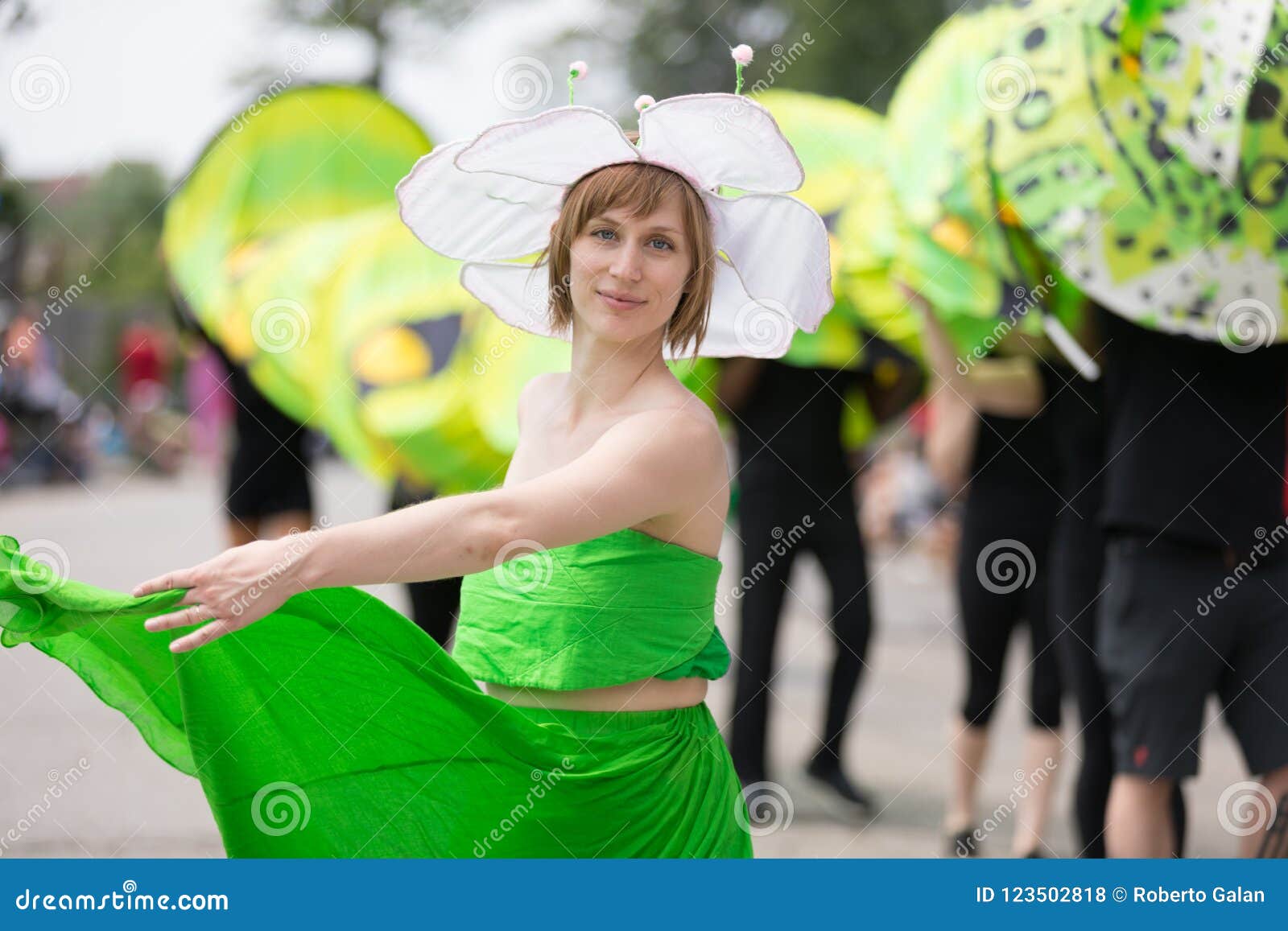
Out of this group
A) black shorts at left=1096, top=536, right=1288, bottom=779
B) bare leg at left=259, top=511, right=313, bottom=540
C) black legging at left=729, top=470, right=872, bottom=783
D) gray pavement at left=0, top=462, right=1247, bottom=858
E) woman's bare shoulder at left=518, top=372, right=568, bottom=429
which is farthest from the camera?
bare leg at left=259, top=511, right=313, bottom=540

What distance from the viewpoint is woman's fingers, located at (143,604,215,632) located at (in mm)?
1610

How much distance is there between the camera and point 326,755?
6.40 ft

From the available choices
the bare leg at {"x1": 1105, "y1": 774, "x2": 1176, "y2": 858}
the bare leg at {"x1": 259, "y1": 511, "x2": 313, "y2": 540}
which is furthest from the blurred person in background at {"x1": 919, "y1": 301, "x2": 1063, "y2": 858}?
the bare leg at {"x1": 259, "y1": 511, "x2": 313, "y2": 540}

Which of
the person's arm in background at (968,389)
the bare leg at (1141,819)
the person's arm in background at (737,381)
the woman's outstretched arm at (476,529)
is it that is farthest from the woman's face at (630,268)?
the person's arm in background at (737,381)

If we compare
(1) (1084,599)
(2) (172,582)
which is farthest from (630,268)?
(1) (1084,599)

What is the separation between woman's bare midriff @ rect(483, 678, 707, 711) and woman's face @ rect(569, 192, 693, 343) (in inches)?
19.0

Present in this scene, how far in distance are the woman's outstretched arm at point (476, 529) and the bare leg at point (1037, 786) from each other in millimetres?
2172

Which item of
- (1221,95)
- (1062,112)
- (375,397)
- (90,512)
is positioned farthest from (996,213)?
(90,512)

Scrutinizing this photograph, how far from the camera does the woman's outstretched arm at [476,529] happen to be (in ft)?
5.30

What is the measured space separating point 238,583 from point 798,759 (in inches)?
141

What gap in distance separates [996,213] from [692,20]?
1237 cm

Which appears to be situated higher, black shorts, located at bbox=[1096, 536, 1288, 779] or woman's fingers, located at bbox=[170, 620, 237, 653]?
black shorts, located at bbox=[1096, 536, 1288, 779]

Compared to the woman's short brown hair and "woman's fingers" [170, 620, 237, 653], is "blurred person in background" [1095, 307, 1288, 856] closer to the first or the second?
the woman's short brown hair

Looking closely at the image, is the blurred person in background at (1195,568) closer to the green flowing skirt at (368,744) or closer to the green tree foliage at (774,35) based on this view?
the green flowing skirt at (368,744)
